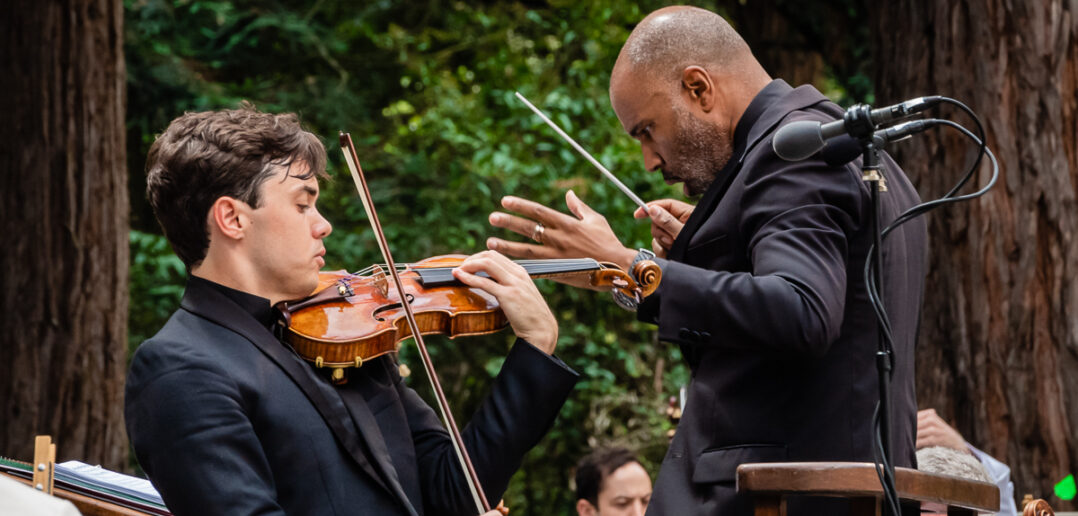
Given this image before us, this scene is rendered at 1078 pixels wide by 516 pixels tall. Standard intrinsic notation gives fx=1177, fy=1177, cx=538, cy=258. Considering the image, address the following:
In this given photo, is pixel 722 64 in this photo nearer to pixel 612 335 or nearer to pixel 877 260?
pixel 877 260

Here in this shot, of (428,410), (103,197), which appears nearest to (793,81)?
(103,197)

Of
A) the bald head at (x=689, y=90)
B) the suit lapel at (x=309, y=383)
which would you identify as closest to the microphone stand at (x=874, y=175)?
the bald head at (x=689, y=90)

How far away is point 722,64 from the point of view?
3.00 metres

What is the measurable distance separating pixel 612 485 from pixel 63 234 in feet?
9.18

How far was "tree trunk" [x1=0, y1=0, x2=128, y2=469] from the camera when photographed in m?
5.32

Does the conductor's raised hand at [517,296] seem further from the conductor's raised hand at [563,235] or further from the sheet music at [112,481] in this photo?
the sheet music at [112,481]

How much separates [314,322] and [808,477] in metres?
1.07

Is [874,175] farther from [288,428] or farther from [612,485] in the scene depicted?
[612,485]

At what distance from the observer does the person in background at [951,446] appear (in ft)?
13.5

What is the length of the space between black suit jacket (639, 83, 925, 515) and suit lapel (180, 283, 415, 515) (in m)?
0.63

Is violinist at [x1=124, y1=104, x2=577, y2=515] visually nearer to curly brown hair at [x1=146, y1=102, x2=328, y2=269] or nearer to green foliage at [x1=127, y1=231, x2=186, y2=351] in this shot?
curly brown hair at [x1=146, y1=102, x2=328, y2=269]

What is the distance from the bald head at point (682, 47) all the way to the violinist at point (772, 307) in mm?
230

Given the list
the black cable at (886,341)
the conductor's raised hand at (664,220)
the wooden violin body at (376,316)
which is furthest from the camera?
the conductor's raised hand at (664,220)

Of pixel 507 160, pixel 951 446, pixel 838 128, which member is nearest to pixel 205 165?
pixel 838 128
